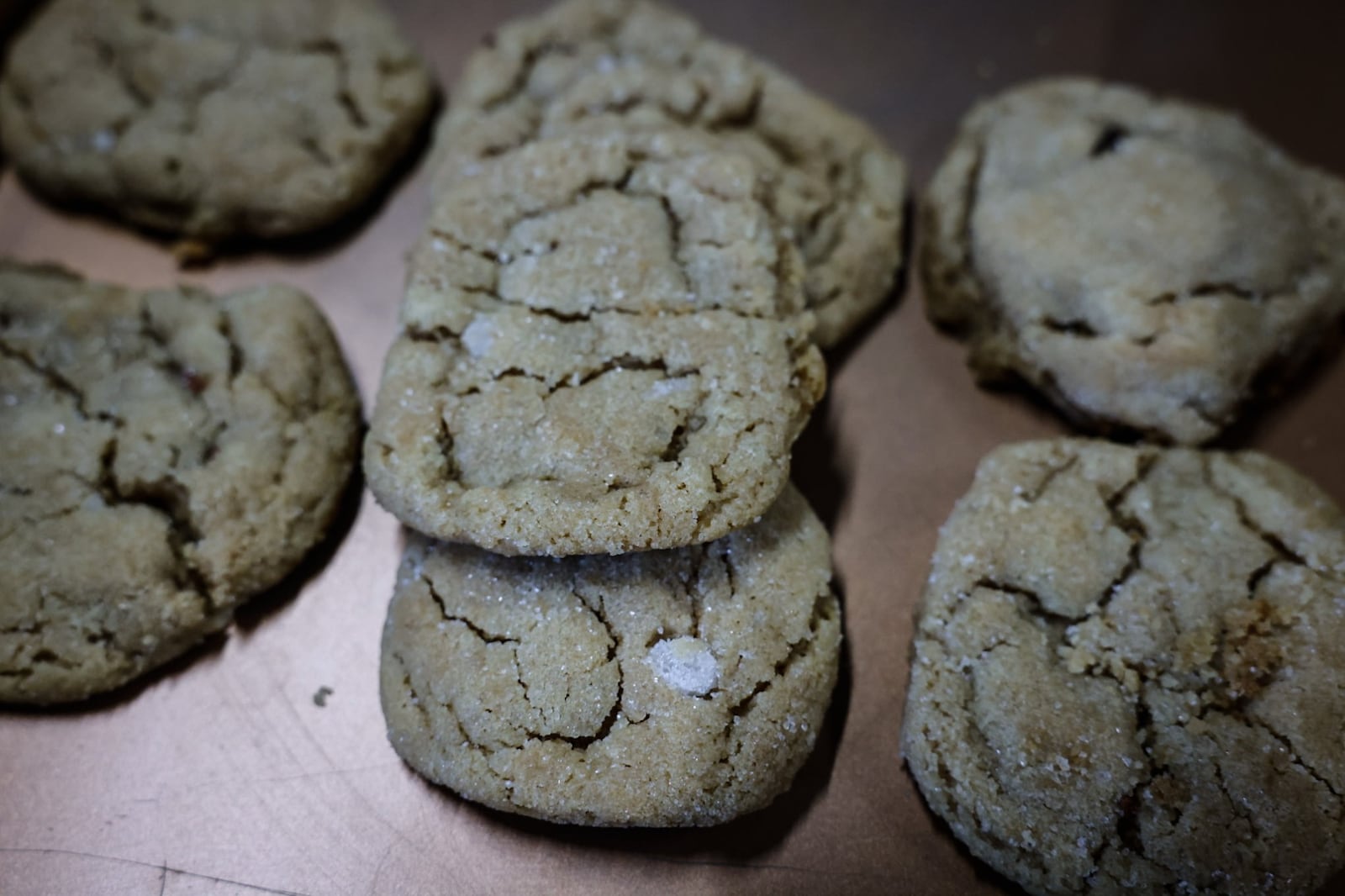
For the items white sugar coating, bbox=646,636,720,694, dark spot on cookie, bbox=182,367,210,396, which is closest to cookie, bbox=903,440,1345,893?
white sugar coating, bbox=646,636,720,694

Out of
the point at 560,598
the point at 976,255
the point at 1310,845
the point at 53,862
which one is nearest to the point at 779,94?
the point at 976,255

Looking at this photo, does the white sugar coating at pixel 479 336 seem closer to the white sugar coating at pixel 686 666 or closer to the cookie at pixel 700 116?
the cookie at pixel 700 116

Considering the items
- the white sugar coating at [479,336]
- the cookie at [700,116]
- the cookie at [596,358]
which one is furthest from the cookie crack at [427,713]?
the cookie at [700,116]

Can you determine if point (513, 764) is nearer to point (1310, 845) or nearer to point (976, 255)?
point (1310, 845)

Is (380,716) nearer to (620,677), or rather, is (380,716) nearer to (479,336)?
(620,677)

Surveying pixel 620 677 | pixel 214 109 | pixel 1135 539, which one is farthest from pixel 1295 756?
pixel 214 109

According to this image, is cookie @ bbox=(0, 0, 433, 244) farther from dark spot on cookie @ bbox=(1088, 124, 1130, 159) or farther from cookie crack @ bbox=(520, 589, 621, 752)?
dark spot on cookie @ bbox=(1088, 124, 1130, 159)
